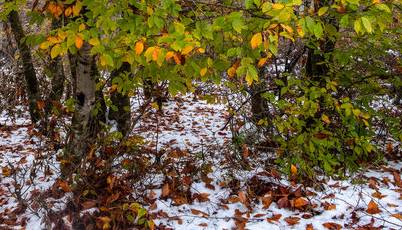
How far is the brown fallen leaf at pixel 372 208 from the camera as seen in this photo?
4.47 metres

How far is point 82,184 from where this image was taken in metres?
4.71

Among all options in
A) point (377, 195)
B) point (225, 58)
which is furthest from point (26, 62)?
point (377, 195)

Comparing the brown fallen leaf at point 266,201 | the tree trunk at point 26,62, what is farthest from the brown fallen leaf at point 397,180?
the tree trunk at point 26,62

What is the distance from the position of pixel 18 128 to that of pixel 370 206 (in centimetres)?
752

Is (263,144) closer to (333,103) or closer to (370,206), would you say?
(333,103)

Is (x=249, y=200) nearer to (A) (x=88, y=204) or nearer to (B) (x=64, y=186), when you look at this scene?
(A) (x=88, y=204)

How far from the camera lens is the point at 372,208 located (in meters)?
4.50

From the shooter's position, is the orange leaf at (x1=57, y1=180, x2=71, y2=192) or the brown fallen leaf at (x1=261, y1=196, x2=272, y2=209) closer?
the orange leaf at (x1=57, y1=180, x2=71, y2=192)

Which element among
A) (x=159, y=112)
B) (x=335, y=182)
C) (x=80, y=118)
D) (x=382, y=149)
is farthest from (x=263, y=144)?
(x=159, y=112)

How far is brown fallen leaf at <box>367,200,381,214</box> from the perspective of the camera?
4.47 m

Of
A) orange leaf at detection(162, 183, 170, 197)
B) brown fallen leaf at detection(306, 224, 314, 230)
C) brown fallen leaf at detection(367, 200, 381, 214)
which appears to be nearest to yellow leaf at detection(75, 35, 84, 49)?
orange leaf at detection(162, 183, 170, 197)

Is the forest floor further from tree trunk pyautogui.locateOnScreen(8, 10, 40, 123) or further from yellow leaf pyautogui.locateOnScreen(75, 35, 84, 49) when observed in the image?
tree trunk pyautogui.locateOnScreen(8, 10, 40, 123)

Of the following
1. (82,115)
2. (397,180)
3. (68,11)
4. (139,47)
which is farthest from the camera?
(397,180)

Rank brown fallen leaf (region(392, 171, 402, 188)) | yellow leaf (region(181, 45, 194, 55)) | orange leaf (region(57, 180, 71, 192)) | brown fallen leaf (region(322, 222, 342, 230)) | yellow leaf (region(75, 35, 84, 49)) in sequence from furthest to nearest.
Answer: brown fallen leaf (region(392, 171, 402, 188)) < orange leaf (region(57, 180, 71, 192)) < brown fallen leaf (region(322, 222, 342, 230)) < yellow leaf (region(75, 35, 84, 49)) < yellow leaf (region(181, 45, 194, 55))
